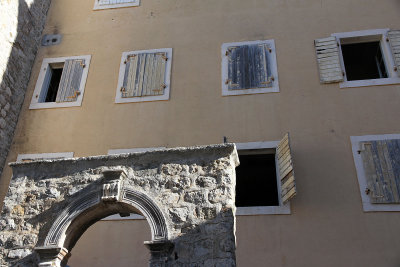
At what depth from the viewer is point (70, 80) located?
10211 mm

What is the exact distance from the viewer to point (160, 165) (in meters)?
5.65

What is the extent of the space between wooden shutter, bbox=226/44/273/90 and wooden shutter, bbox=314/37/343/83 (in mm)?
1050

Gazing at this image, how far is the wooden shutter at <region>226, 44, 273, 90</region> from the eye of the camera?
940 centimetres

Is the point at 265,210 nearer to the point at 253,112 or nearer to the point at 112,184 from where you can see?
the point at 253,112

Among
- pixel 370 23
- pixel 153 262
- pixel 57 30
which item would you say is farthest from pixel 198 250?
pixel 57 30

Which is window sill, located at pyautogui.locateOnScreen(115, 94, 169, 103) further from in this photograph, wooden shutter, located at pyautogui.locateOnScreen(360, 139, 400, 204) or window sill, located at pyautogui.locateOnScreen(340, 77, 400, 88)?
wooden shutter, located at pyautogui.locateOnScreen(360, 139, 400, 204)

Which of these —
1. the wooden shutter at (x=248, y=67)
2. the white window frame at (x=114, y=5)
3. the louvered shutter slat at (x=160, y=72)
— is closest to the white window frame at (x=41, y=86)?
the white window frame at (x=114, y=5)

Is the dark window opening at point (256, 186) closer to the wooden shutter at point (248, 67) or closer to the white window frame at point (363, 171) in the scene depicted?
the wooden shutter at point (248, 67)

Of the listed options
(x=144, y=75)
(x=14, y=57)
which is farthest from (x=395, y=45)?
(x=14, y=57)

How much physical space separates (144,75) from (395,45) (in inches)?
211

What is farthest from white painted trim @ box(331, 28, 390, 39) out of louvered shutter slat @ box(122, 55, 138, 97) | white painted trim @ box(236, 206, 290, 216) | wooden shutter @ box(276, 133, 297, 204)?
louvered shutter slat @ box(122, 55, 138, 97)

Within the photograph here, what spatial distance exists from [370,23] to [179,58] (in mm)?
4214

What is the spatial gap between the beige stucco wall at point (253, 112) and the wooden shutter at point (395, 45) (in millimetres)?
272

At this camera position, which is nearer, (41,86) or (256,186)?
(41,86)
